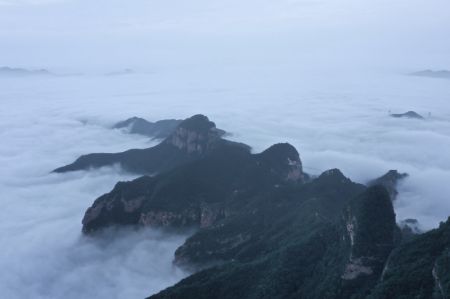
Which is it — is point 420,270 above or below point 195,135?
below

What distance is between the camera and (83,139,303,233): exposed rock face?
71.4 m

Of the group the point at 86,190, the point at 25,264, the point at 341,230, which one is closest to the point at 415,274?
the point at 341,230

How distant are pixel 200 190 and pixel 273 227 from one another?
57.7 ft

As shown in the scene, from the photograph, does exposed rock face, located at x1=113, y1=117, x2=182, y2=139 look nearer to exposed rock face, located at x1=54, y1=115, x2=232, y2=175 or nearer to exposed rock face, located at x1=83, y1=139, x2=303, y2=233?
exposed rock face, located at x1=54, y1=115, x2=232, y2=175

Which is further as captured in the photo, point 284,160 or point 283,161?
point 284,160

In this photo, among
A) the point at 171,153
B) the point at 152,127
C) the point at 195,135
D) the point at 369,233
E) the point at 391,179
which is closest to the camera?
the point at 369,233

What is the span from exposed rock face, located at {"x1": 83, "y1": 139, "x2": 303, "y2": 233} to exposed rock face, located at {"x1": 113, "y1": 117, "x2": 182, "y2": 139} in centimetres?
5556

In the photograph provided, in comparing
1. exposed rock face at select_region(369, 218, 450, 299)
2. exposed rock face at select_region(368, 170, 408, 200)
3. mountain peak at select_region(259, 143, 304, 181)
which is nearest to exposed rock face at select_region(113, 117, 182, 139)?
mountain peak at select_region(259, 143, 304, 181)

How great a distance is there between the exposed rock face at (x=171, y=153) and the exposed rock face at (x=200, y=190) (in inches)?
630

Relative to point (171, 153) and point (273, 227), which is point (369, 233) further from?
point (171, 153)

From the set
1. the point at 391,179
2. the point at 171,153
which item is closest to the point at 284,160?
the point at 391,179

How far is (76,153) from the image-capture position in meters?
133

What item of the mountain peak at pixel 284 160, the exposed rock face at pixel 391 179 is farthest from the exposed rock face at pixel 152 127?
the exposed rock face at pixel 391 179

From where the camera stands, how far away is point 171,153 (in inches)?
4082
